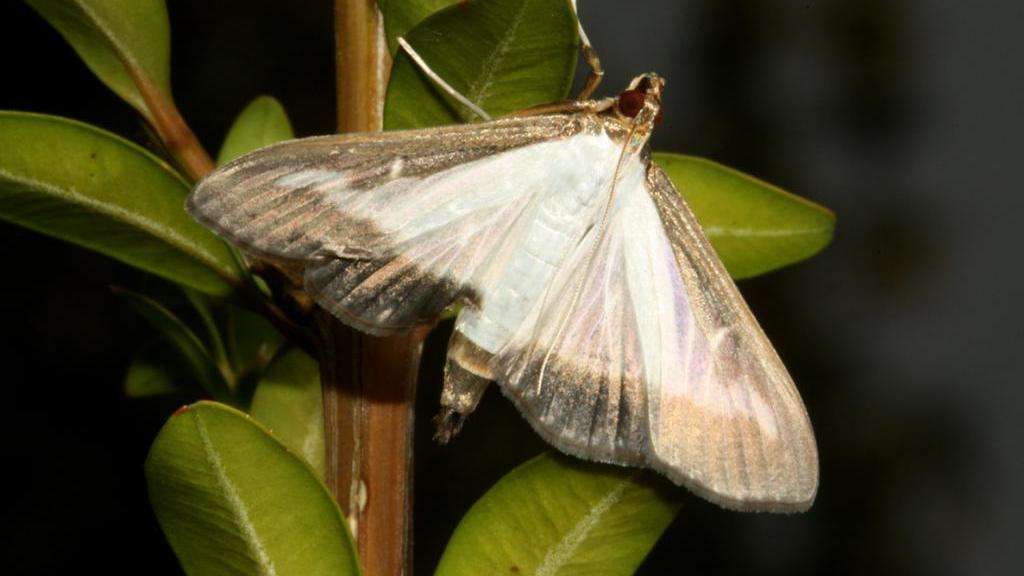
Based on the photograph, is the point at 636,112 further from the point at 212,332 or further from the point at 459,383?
the point at 212,332

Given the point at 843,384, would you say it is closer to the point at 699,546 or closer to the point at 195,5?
the point at 699,546

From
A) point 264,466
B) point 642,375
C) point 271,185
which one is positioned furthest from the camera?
point 642,375

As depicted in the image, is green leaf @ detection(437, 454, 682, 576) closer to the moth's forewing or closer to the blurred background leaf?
the moth's forewing

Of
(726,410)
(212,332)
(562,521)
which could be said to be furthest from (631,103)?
(212,332)

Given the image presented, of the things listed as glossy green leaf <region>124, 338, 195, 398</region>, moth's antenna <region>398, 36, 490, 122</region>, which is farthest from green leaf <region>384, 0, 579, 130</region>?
glossy green leaf <region>124, 338, 195, 398</region>

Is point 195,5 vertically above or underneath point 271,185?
underneath

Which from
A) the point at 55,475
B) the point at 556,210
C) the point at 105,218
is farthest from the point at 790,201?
the point at 55,475
